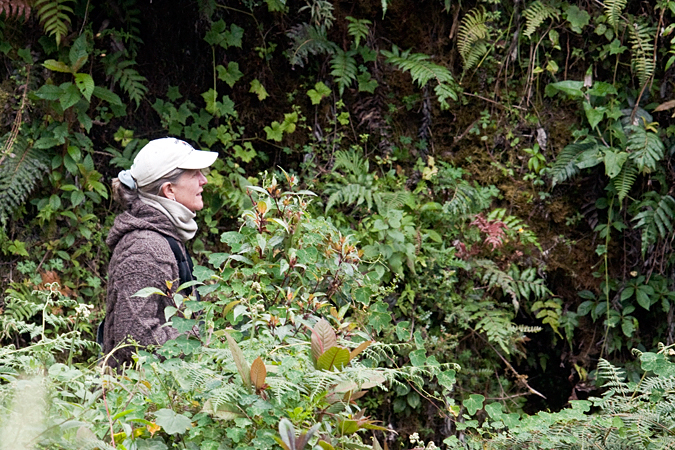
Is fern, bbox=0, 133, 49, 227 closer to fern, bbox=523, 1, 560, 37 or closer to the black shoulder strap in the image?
the black shoulder strap

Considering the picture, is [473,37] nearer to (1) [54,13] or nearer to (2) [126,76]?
(2) [126,76]

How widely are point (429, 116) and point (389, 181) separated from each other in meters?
0.71

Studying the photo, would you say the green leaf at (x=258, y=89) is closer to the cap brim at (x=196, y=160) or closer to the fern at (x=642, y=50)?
the cap brim at (x=196, y=160)

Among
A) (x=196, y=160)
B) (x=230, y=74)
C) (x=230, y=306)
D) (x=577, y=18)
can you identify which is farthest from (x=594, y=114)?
(x=230, y=306)

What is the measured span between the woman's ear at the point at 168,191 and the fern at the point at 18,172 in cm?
175

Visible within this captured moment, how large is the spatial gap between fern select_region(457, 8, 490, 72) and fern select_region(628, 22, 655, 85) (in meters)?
1.15

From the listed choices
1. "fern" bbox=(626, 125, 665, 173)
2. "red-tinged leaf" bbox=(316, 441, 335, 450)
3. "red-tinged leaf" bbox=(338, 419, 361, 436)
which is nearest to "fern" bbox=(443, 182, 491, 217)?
"fern" bbox=(626, 125, 665, 173)

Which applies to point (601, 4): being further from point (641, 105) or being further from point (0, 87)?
point (0, 87)

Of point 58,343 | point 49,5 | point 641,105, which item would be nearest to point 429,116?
point 641,105

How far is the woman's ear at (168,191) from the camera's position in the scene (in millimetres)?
3467

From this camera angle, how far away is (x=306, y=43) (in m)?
5.19

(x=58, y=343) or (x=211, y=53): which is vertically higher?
(x=211, y=53)

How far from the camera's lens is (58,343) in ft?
6.11

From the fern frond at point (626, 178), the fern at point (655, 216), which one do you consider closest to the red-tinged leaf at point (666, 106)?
the fern frond at point (626, 178)
